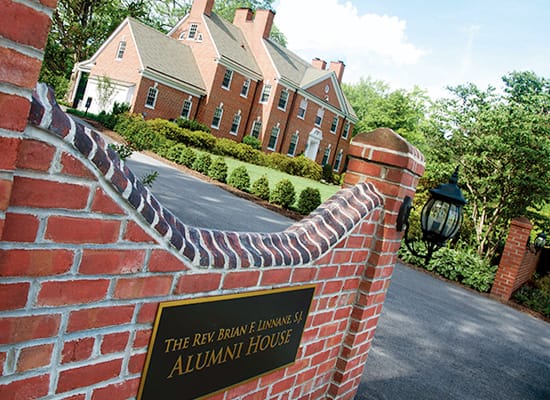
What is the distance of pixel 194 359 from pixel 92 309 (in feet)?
2.19

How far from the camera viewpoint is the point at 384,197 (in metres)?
3.34

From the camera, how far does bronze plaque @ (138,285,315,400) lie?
188 centimetres

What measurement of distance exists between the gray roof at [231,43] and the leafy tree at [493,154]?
66.8 feet

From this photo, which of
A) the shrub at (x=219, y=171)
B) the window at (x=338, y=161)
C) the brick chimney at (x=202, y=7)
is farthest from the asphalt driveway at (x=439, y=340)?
the window at (x=338, y=161)

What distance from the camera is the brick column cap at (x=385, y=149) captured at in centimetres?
322

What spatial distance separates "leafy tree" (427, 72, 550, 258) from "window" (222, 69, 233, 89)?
19.9 metres

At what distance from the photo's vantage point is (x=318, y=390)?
3.32 meters

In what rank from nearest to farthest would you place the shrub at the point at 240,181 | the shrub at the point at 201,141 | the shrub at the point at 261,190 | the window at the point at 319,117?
the shrub at the point at 261,190, the shrub at the point at 240,181, the shrub at the point at 201,141, the window at the point at 319,117

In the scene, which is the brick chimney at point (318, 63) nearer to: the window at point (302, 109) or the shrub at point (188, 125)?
the window at point (302, 109)

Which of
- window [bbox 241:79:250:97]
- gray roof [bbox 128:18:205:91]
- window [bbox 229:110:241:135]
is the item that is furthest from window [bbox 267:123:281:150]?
gray roof [bbox 128:18:205:91]

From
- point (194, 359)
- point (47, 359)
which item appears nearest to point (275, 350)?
point (194, 359)

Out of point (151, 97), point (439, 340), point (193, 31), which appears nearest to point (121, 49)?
point (151, 97)

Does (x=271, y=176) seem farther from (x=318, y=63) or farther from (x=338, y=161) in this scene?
(x=318, y=63)

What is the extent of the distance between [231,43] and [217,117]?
6112 mm
